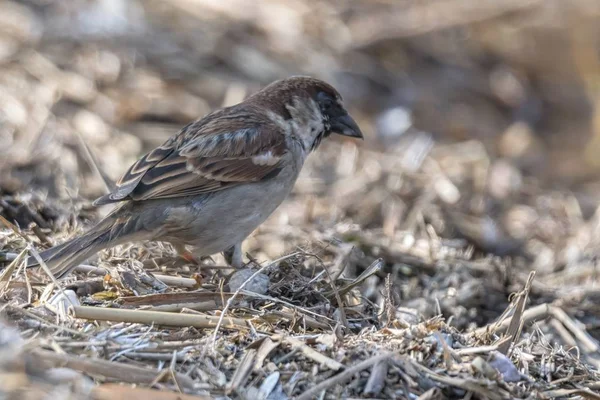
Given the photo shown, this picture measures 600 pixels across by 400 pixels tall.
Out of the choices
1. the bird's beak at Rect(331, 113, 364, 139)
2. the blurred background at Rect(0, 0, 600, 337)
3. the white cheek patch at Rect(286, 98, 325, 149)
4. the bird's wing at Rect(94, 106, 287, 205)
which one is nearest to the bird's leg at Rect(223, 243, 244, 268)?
the bird's wing at Rect(94, 106, 287, 205)

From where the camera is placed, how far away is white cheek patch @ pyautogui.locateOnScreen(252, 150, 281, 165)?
161 inches

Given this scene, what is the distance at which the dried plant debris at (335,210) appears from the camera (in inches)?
105

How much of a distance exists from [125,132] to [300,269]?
2.69m

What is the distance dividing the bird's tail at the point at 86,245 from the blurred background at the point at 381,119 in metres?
0.34

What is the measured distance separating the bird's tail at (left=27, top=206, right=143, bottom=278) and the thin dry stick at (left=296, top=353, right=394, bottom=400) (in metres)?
1.16

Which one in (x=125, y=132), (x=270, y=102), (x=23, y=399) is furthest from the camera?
(x=125, y=132)

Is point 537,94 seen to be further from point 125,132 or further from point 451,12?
point 125,132

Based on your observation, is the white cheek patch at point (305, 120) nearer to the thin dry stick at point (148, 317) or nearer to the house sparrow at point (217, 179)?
the house sparrow at point (217, 179)

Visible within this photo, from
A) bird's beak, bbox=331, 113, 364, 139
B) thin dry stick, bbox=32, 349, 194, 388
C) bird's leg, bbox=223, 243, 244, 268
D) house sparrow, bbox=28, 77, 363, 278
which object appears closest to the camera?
thin dry stick, bbox=32, 349, 194, 388

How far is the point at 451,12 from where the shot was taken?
782cm

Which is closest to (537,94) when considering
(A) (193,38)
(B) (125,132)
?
(A) (193,38)

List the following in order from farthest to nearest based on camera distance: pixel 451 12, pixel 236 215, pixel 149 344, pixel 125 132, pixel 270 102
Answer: pixel 451 12 < pixel 125 132 < pixel 270 102 < pixel 236 215 < pixel 149 344

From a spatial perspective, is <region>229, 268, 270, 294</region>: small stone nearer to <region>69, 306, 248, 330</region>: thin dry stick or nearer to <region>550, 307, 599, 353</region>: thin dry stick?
<region>69, 306, 248, 330</region>: thin dry stick

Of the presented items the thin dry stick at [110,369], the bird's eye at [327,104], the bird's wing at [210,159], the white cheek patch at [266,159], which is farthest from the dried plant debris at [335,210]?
the bird's eye at [327,104]
